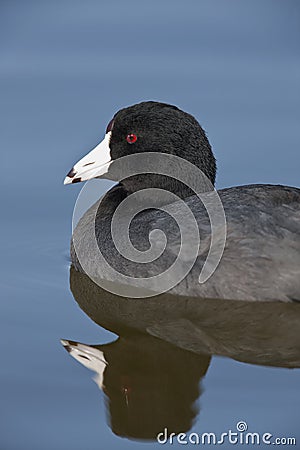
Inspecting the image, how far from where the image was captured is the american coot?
5023 mm

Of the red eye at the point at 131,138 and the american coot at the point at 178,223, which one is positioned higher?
the red eye at the point at 131,138

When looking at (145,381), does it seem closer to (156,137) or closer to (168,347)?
(168,347)

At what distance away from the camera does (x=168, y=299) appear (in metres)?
5.21

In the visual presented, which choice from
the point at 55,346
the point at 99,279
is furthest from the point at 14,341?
the point at 99,279

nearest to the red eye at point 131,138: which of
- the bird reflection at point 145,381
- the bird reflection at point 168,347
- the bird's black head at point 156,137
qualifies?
the bird's black head at point 156,137

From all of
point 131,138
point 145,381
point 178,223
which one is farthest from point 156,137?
point 145,381

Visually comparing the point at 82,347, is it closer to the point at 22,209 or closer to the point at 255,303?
the point at 255,303

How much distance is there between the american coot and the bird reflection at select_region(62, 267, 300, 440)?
75mm

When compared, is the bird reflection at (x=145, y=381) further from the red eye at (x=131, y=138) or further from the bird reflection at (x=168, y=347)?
the red eye at (x=131, y=138)

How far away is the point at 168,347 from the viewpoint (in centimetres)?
482

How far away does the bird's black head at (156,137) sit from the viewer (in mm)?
5543

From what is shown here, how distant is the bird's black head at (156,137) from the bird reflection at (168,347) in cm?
64

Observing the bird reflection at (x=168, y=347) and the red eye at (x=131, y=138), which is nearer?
the bird reflection at (x=168, y=347)

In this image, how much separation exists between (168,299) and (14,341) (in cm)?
78
